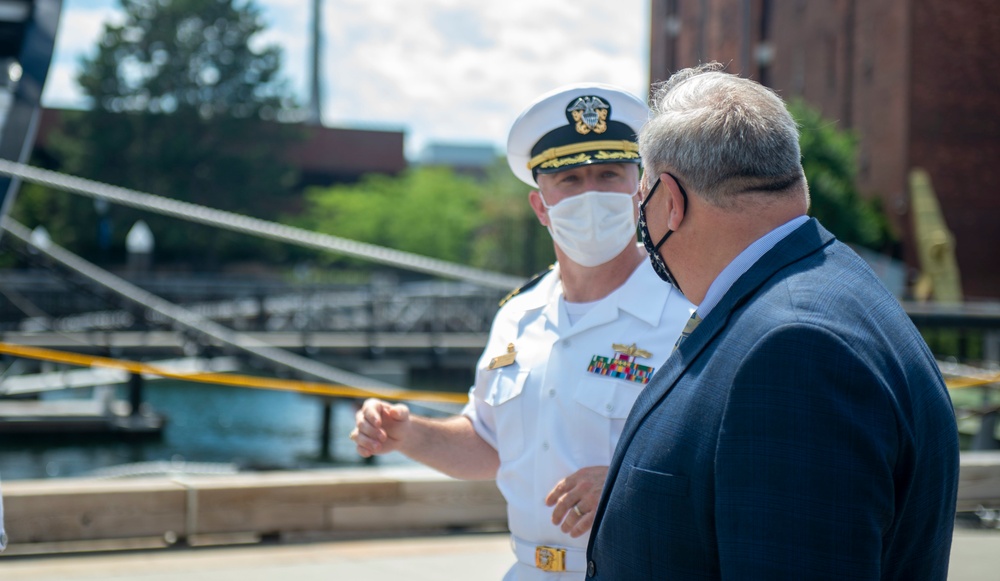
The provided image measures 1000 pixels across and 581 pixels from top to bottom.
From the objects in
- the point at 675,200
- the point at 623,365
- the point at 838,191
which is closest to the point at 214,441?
the point at 623,365

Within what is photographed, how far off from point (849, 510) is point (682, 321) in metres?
1.13

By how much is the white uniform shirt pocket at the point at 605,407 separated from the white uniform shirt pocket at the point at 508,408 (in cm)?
18

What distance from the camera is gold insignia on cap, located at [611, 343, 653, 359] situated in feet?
7.66

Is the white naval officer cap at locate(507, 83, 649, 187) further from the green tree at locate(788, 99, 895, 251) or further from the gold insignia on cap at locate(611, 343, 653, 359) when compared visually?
the green tree at locate(788, 99, 895, 251)

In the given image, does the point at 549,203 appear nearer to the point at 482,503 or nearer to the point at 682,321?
the point at 682,321

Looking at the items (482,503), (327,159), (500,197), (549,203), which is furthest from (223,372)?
(327,159)

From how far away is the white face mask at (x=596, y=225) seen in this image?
2.44 m

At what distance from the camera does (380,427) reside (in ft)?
8.08

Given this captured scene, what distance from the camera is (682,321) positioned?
2361mm

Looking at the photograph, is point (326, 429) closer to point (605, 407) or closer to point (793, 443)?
point (605, 407)

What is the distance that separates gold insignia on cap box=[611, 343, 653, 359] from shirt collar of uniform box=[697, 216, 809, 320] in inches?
31.3

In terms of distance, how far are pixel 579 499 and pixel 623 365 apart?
41cm

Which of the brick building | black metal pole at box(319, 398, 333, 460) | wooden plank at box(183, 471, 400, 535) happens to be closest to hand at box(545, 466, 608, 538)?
wooden plank at box(183, 471, 400, 535)

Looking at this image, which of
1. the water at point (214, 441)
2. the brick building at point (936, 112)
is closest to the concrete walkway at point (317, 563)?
the water at point (214, 441)
